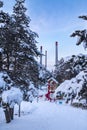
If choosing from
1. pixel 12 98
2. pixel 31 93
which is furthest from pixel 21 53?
pixel 12 98

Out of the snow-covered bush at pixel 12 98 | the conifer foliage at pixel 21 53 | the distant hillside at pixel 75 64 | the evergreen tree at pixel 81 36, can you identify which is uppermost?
the conifer foliage at pixel 21 53

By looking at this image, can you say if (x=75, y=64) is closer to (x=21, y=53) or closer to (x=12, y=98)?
(x=12, y=98)

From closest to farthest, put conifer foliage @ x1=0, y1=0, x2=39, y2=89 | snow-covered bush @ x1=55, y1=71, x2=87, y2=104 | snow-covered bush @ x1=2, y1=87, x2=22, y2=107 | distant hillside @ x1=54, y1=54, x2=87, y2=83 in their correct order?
snow-covered bush @ x1=55, y1=71, x2=87, y2=104
distant hillside @ x1=54, y1=54, x2=87, y2=83
snow-covered bush @ x1=2, y1=87, x2=22, y2=107
conifer foliage @ x1=0, y1=0, x2=39, y2=89

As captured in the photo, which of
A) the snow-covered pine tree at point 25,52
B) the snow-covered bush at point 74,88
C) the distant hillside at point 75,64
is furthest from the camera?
the snow-covered pine tree at point 25,52

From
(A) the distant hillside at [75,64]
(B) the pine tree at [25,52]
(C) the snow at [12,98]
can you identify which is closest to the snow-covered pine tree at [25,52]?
(B) the pine tree at [25,52]

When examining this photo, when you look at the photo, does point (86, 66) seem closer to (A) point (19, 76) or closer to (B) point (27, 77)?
(A) point (19, 76)

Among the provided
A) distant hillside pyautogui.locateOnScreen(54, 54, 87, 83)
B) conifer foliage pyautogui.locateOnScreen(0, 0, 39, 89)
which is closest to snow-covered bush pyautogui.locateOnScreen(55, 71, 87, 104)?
distant hillside pyautogui.locateOnScreen(54, 54, 87, 83)

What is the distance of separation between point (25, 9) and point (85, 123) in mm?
9842

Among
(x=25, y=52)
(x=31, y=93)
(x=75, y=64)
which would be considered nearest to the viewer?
(x=75, y=64)

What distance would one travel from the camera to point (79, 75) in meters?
6.51

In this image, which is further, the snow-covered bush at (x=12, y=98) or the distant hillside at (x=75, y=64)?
the snow-covered bush at (x=12, y=98)

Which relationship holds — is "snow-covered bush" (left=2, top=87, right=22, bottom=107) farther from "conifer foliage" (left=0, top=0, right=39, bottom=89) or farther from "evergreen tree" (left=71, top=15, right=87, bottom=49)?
"evergreen tree" (left=71, top=15, right=87, bottom=49)

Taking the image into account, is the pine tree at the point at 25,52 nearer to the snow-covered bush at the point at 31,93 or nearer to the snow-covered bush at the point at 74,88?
the snow-covered bush at the point at 31,93

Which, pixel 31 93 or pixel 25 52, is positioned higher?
pixel 25 52
